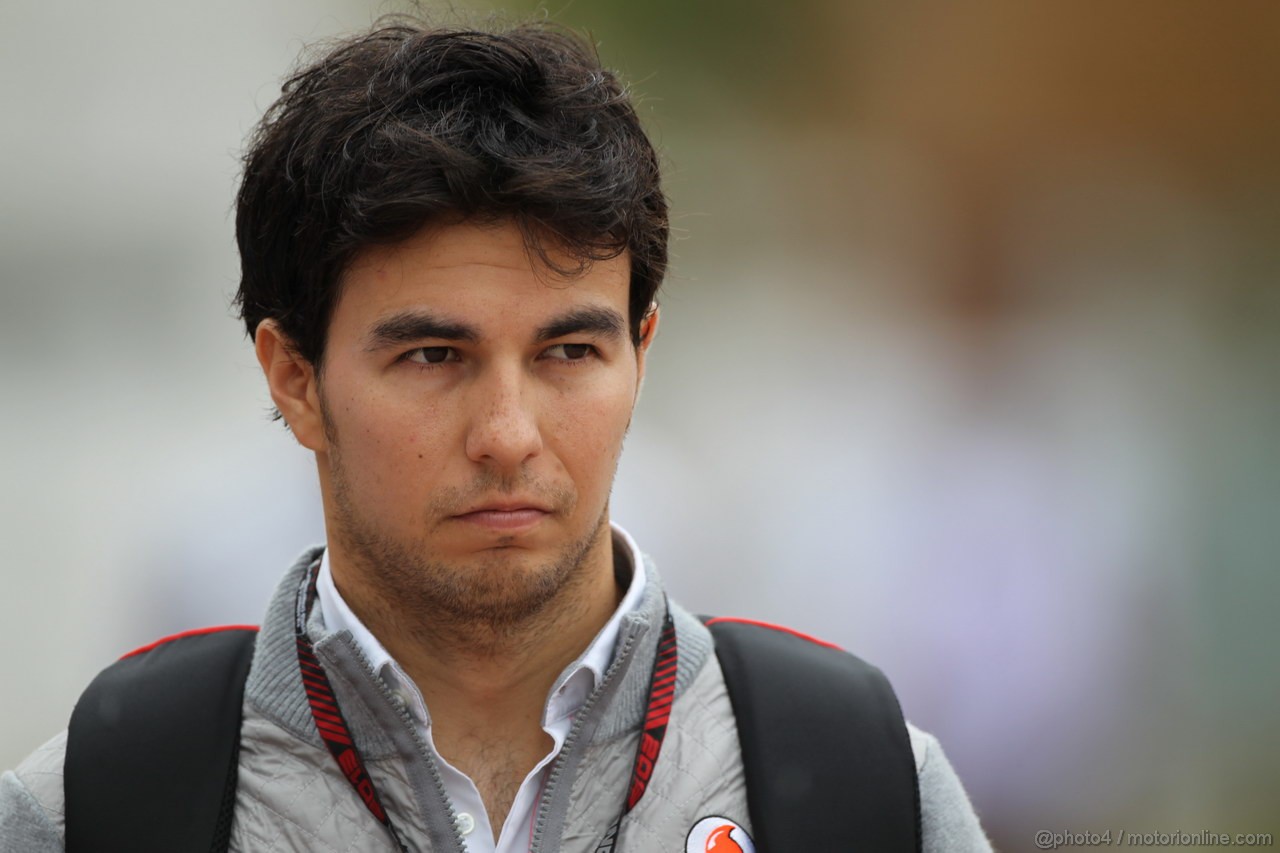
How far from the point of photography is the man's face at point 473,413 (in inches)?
82.4

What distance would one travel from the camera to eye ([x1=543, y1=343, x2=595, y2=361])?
2184 mm

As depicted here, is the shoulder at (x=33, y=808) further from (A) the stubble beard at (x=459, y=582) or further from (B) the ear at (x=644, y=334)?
(B) the ear at (x=644, y=334)

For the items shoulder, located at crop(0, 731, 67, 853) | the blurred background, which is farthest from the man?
the blurred background

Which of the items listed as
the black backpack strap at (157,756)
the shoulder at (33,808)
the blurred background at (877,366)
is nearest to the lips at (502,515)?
the black backpack strap at (157,756)

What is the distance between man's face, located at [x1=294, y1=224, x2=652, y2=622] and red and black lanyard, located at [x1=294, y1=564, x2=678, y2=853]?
18 cm

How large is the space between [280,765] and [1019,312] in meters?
5.00

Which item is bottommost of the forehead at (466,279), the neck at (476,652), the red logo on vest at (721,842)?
the red logo on vest at (721,842)

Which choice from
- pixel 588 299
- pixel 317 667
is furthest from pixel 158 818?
pixel 588 299

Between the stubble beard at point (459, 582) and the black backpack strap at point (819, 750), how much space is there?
316mm

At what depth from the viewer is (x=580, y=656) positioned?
229 centimetres

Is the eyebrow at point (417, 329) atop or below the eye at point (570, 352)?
atop

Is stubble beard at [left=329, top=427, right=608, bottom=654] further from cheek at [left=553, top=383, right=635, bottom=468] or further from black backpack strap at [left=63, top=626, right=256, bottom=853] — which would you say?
black backpack strap at [left=63, top=626, right=256, bottom=853]

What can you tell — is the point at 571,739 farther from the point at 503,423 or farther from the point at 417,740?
the point at 503,423

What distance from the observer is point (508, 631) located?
224 centimetres
